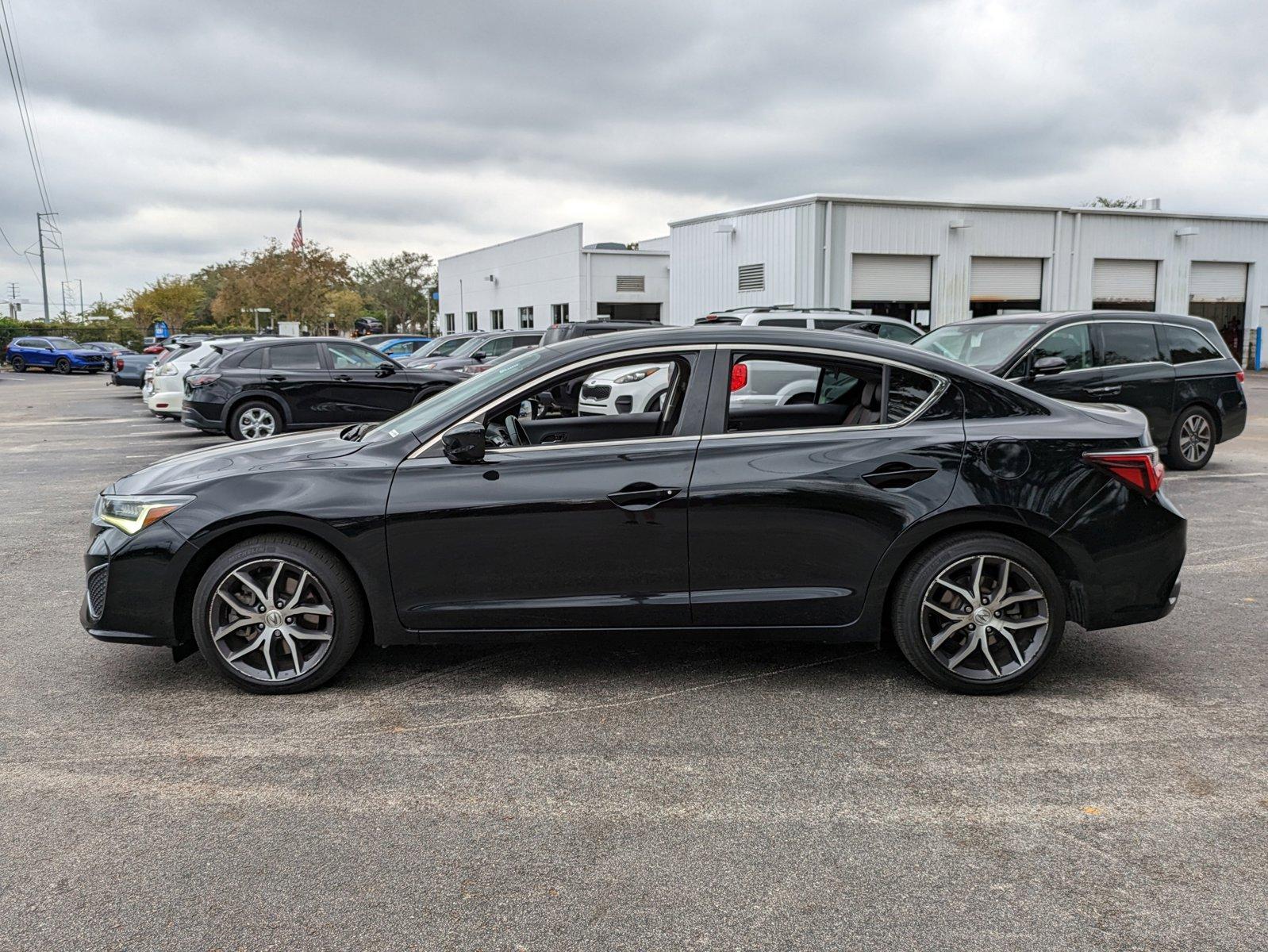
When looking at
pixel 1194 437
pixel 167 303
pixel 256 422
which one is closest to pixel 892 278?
pixel 1194 437

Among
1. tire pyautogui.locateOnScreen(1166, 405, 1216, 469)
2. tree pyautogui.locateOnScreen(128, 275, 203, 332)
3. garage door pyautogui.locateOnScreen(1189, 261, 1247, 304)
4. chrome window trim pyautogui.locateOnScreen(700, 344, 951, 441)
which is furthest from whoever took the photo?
tree pyautogui.locateOnScreen(128, 275, 203, 332)

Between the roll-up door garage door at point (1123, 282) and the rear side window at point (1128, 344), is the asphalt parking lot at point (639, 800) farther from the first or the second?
the roll-up door garage door at point (1123, 282)

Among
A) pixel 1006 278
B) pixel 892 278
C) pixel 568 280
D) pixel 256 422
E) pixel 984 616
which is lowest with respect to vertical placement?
pixel 984 616

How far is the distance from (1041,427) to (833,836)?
224cm

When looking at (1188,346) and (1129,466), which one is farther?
(1188,346)

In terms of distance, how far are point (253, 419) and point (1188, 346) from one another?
39.8ft

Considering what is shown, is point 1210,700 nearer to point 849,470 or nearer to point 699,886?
point 849,470

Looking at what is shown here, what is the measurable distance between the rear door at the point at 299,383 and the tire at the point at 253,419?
0.78ft

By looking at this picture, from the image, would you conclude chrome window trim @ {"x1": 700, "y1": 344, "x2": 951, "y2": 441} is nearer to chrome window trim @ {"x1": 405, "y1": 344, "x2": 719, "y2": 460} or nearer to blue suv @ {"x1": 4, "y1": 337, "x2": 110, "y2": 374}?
chrome window trim @ {"x1": 405, "y1": 344, "x2": 719, "y2": 460}

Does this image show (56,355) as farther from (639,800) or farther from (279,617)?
(639,800)

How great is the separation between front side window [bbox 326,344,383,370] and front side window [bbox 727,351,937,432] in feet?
36.5

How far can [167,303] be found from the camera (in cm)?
7644

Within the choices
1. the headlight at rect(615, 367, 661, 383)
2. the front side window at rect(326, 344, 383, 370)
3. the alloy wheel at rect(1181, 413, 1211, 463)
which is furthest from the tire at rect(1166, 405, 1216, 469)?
the front side window at rect(326, 344, 383, 370)

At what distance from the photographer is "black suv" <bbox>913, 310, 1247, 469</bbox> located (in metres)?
10.8
